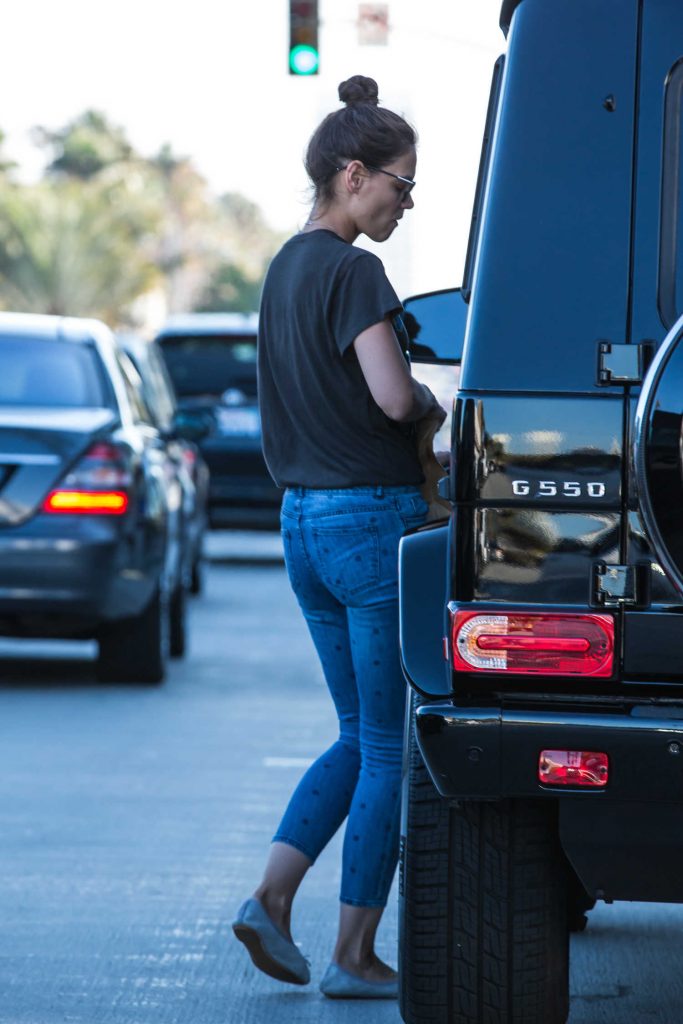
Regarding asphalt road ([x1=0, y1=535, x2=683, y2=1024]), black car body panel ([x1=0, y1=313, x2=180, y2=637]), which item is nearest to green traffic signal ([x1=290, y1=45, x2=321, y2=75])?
asphalt road ([x1=0, y1=535, x2=683, y2=1024])

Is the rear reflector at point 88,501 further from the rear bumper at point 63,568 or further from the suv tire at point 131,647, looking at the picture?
the suv tire at point 131,647

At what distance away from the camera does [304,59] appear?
19.4 metres

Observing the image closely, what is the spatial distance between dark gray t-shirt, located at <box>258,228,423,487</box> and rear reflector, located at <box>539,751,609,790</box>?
117 cm

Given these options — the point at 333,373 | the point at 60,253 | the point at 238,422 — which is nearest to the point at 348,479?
the point at 333,373

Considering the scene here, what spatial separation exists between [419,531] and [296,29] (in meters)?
15.8

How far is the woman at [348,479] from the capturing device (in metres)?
4.61

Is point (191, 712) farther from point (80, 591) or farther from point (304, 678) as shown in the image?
point (304, 678)

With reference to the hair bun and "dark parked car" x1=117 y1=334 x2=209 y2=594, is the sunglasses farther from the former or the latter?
"dark parked car" x1=117 y1=334 x2=209 y2=594

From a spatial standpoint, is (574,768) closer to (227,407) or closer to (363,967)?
(363,967)

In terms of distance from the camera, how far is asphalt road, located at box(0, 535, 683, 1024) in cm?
480

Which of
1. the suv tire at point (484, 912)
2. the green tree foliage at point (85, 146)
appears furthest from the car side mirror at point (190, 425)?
the green tree foliage at point (85, 146)

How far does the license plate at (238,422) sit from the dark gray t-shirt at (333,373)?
14239 millimetres

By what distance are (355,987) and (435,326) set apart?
57.6 inches

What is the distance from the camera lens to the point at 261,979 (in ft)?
16.4
